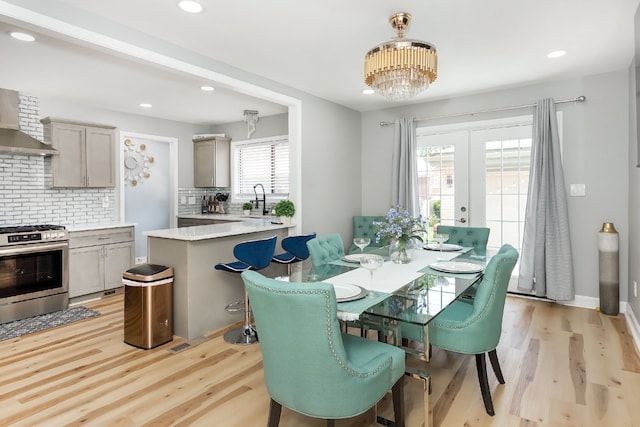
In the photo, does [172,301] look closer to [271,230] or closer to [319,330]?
[271,230]

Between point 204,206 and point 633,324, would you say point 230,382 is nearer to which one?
point 633,324

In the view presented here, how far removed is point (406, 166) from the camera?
514 cm

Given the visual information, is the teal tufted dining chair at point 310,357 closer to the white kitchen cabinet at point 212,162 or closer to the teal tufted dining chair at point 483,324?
the teal tufted dining chair at point 483,324

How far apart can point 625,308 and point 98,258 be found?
582 cm

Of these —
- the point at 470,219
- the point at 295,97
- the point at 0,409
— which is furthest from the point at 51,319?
the point at 470,219

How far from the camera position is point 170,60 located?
10.4 feet


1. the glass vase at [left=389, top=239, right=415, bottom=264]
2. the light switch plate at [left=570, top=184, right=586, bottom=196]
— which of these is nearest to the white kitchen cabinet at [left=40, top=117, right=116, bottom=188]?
the glass vase at [left=389, top=239, right=415, bottom=264]

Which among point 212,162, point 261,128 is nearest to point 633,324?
point 261,128

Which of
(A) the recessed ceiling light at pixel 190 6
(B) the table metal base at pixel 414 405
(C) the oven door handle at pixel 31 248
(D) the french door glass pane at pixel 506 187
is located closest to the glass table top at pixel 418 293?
(B) the table metal base at pixel 414 405

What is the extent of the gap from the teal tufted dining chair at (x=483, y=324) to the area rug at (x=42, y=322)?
11.7 feet

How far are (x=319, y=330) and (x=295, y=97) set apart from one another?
11.3 ft

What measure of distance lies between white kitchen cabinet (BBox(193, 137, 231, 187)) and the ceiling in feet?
5.49

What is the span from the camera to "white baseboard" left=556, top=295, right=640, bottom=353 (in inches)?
126

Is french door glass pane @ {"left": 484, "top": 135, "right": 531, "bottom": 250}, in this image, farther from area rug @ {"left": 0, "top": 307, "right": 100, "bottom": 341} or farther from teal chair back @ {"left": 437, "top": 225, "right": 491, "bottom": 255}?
area rug @ {"left": 0, "top": 307, "right": 100, "bottom": 341}
